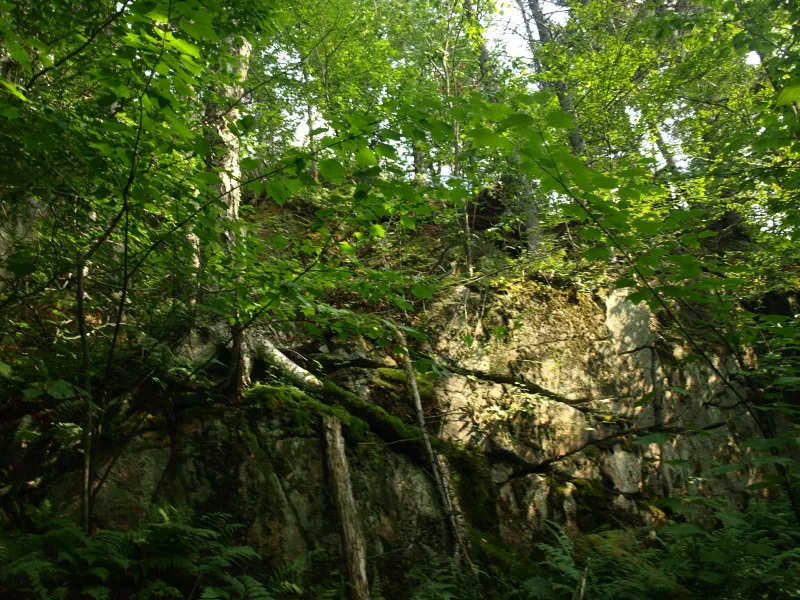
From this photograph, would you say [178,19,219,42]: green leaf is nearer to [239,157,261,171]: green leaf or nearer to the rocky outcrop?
[239,157,261,171]: green leaf

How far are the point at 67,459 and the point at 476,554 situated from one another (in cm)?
468

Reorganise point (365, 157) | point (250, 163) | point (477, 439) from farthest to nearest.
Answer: point (477, 439)
point (365, 157)
point (250, 163)

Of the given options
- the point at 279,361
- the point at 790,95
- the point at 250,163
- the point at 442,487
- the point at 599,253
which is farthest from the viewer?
the point at 279,361

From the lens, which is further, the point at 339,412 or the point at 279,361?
the point at 279,361

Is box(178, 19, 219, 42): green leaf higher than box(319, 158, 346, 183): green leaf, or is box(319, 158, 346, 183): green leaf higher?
box(178, 19, 219, 42): green leaf

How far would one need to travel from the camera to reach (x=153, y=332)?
18.4ft

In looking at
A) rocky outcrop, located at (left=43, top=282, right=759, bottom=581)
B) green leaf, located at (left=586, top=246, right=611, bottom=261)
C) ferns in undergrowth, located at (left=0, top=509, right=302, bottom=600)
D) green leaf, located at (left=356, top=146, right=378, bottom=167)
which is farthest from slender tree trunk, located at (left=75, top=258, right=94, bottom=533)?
green leaf, located at (left=586, top=246, right=611, bottom=261)

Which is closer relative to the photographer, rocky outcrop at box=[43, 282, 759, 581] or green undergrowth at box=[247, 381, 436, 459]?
rocky outcrop at box=[43, 282, 759, 581]

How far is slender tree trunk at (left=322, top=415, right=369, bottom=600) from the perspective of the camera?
17.0 ft

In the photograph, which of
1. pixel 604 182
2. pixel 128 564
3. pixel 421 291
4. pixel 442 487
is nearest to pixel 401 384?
pixel 442 487

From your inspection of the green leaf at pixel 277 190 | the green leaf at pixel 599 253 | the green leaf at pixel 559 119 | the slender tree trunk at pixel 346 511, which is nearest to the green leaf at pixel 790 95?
the green leaf at pixel 599 253

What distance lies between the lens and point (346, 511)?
5.60m

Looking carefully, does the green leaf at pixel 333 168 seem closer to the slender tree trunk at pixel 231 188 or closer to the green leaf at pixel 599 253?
the green leaf at pixel 599 253

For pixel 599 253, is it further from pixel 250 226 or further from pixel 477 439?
pixel 477 439
